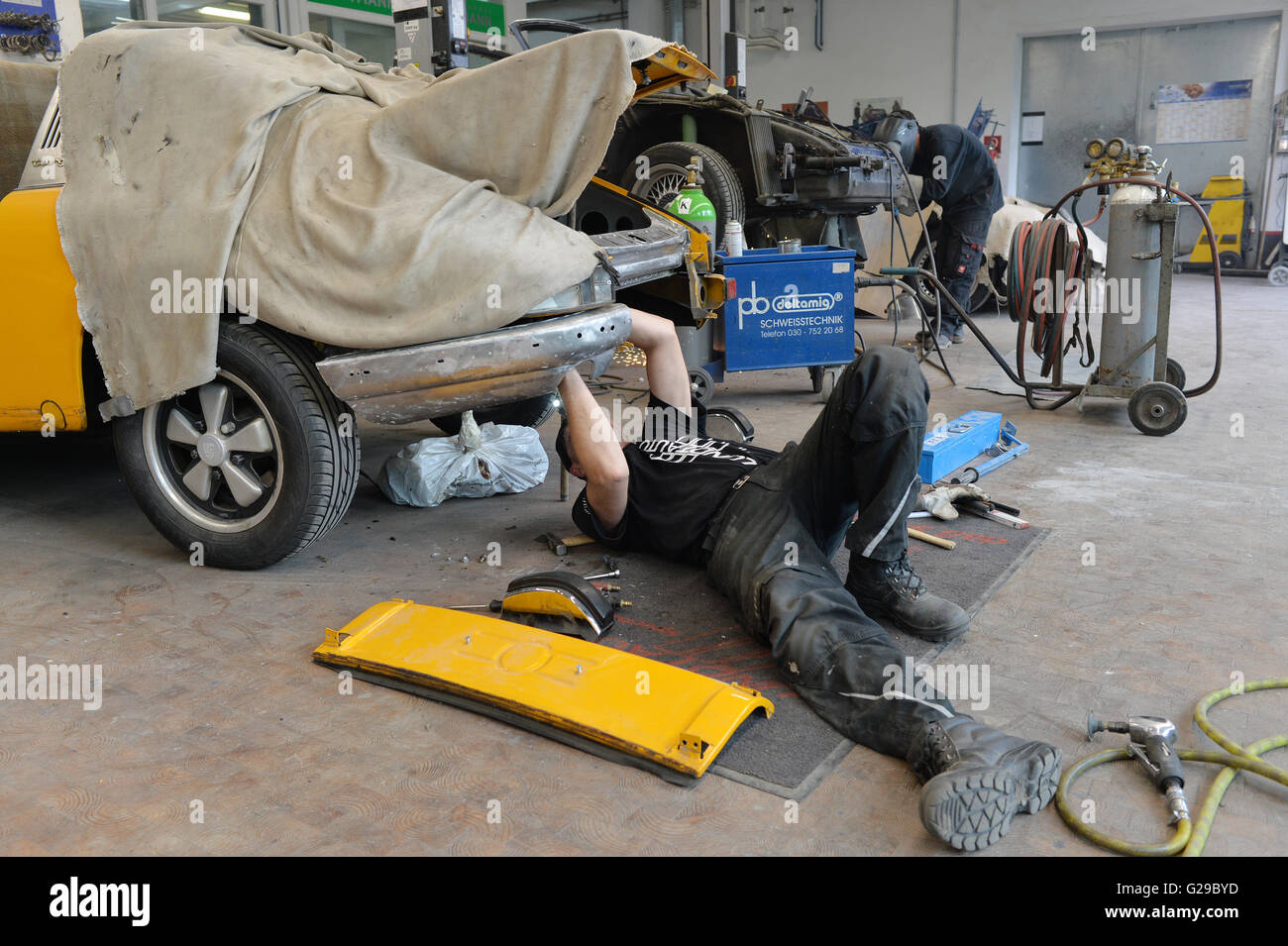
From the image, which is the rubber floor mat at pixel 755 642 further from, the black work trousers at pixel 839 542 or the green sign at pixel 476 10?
the green sign at pixel 476 10

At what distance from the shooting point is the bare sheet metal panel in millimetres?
11977

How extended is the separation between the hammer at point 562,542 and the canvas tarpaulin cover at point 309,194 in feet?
2.86

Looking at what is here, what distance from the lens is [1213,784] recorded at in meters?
1.78

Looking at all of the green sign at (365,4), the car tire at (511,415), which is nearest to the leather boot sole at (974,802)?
the car tire at (511,415)

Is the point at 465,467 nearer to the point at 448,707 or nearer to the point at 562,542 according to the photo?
the point at 562,542

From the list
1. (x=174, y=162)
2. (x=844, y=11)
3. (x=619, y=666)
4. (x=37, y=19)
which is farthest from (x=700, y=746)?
(x=844, y=11)

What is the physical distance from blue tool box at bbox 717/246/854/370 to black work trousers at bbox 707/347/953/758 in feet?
8.61

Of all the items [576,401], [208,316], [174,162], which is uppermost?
[174,162]

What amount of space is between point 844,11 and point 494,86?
13391 millimetres

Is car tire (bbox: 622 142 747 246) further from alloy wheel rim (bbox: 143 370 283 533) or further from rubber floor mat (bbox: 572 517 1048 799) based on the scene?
alloy wheel rim (bbox: 143 370 283 533)

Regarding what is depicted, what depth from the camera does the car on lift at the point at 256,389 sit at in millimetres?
2615

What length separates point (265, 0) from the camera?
985 cm
